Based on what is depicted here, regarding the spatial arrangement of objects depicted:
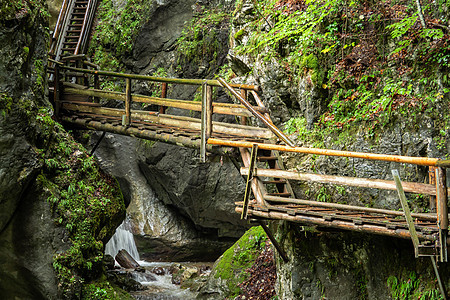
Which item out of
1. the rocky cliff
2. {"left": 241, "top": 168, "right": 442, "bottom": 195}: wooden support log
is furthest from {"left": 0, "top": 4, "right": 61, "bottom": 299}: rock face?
{"left": 241, "top": 168, "right": 442, "bottom": 195}: wooden support log

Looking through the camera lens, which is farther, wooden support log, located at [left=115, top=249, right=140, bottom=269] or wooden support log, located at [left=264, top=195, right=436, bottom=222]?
wooden support log, located at [left=115, top=249, right=140, bottom=269]

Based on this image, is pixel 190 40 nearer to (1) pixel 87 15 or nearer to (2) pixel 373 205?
(1) pixel 87 15

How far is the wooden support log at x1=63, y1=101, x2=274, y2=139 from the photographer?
757 cm

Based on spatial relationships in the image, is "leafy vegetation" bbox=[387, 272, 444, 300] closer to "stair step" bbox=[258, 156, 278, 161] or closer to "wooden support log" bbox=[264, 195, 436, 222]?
"wooden support log" bbox=[264, 195, 436, 222]

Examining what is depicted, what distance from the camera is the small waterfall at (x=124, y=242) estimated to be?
1458 cm

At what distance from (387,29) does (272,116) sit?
313 centimetres

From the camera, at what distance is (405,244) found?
609 cm

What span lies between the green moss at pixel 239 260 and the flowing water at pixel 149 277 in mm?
1267

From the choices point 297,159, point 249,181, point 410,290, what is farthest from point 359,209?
point 297,159

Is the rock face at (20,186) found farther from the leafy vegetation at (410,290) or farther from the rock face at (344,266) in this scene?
the leafy vegetation at (410,290)

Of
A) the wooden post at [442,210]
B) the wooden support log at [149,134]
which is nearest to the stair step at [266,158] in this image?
the wooden support log at [149,134]

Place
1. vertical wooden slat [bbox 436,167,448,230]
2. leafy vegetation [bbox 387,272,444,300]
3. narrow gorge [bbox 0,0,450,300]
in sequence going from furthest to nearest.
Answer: narrow gorge [bbox 0,0,450,300] < leafy vegetation [bbox 387,272,444,300] < vertical wooden slat [bbox 436,167,448,230]

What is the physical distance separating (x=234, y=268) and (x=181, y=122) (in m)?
4.38

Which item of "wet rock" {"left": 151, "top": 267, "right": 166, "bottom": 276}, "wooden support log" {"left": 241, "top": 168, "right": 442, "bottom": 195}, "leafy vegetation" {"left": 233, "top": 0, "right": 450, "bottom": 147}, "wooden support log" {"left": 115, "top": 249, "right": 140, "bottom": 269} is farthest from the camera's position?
"wooden support log" {"left": 115, "top": 249, "right": 140, "bottom": 269}
